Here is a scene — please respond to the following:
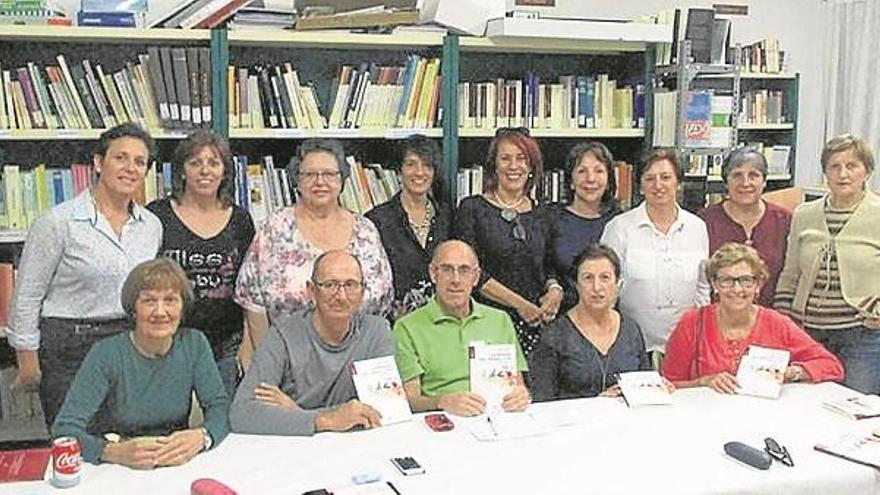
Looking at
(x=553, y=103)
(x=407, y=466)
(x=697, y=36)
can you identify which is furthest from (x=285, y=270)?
(x=697, y=36)

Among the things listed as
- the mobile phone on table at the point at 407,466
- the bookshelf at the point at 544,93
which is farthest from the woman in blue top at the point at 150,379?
the bookshelf at the point at 544,93

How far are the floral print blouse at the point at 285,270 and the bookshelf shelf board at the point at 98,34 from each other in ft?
3.15

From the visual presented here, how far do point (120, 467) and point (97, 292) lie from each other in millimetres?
795

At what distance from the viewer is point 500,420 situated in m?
2.56

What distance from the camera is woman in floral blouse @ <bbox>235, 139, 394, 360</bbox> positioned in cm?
305

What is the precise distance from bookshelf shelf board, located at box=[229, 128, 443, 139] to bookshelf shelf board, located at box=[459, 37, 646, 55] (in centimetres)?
42

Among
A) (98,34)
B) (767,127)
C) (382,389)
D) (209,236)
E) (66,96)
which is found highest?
(98,34)

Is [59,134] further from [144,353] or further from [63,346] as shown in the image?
[144,353]

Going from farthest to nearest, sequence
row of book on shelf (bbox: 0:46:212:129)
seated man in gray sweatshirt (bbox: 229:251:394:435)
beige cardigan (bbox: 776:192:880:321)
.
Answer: row of book on shelf (bbox: 0:46:212:129) → beige cardigan (bbox: 776:192:880:321) → seated man in gray sweatshirt (bbox: 229:251:394:435)

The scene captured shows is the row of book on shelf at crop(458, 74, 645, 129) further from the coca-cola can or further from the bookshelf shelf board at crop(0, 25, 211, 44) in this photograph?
the coca-cola can

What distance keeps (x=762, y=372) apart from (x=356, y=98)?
200cm

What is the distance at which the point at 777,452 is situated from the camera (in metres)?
2.34

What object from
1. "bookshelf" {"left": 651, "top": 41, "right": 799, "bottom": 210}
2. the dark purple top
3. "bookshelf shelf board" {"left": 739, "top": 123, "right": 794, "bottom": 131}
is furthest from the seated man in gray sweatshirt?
"bookshelf shelf board" {"left": 739, "top": 123, "right": 794, "bottom": 131}

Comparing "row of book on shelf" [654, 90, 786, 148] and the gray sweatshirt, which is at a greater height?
"row of book on shelf" [654, 90, 786, 148]
